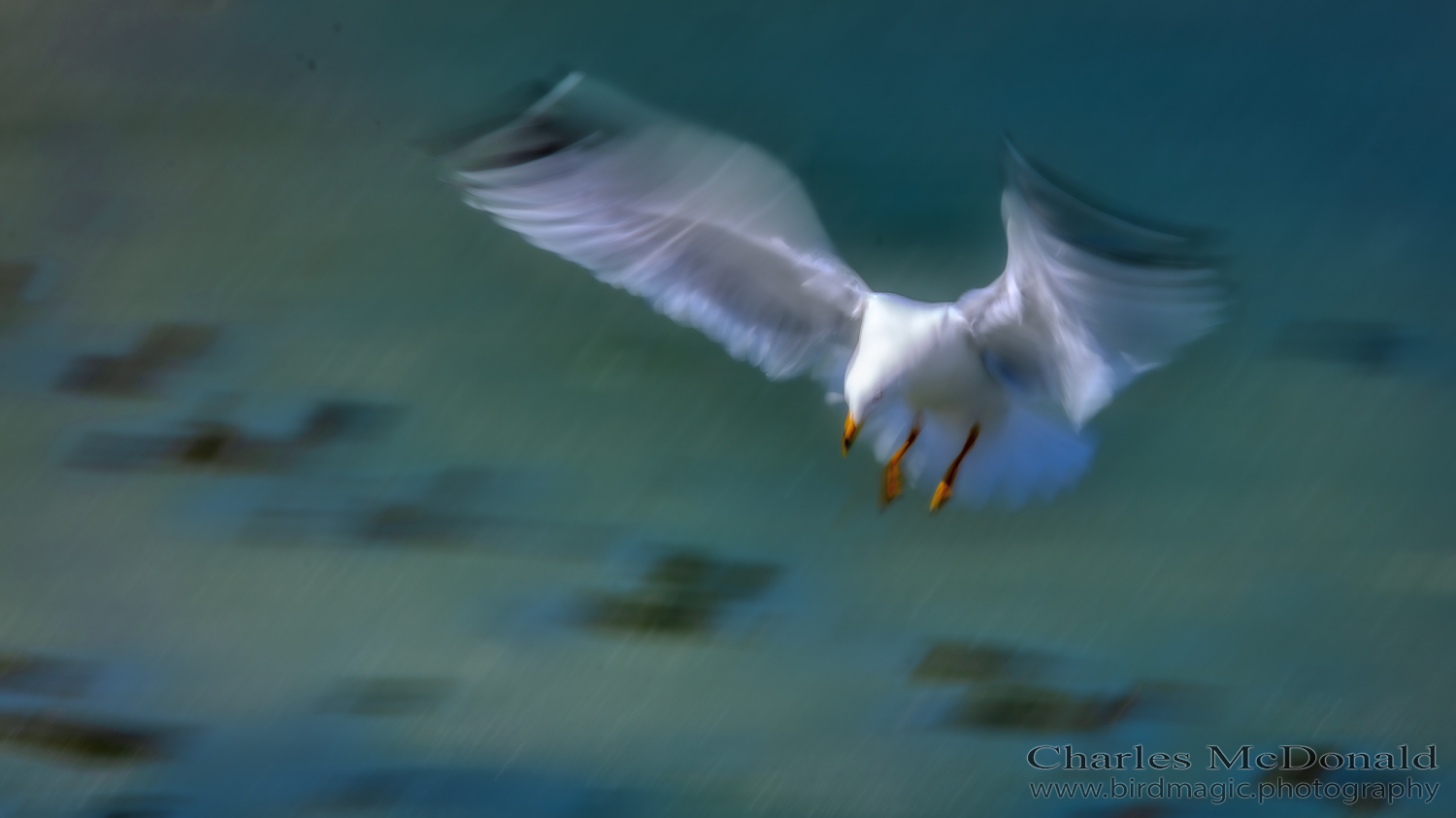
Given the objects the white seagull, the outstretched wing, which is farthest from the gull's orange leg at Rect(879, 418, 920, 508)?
the outstretched wing

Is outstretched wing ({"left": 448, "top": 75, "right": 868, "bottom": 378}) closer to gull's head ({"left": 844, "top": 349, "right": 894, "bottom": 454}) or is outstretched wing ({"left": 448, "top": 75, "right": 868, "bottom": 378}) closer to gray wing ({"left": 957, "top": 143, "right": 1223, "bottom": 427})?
gull's head ({"left": 844, "top": 349, "right": 894, "bottom": 454})

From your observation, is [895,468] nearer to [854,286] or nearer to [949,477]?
[949,477]

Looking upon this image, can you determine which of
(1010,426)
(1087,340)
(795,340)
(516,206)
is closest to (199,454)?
(516,206)

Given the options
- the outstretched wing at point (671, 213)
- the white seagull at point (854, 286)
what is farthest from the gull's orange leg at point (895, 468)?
the outstretched wing at point (671, 213)

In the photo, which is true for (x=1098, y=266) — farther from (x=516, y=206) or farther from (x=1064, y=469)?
(x=516, y=206)

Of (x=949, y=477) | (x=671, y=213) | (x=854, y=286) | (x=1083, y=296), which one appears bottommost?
(x=949, y=477)

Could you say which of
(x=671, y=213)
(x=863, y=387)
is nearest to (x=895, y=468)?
(x=863, y=387)

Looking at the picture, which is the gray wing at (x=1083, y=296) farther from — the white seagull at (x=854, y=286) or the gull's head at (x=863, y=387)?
the gull's head at (x=863, y=387)
